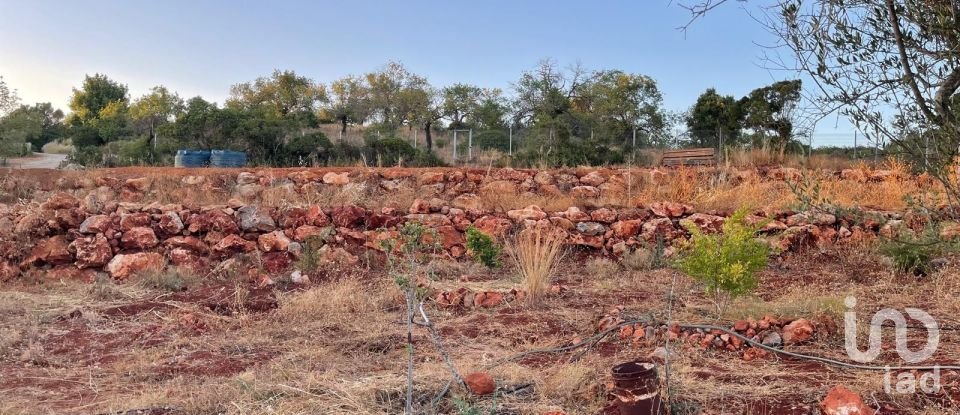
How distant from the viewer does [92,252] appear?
7906 millimetres

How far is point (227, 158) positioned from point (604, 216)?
842cm

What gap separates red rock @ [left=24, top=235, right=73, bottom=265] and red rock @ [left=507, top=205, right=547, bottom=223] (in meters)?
5.23

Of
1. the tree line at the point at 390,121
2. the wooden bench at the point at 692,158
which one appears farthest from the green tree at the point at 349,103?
the wooden bench at the point at 692,158

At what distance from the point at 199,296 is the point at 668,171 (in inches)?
302

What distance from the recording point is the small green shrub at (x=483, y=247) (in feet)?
24.9

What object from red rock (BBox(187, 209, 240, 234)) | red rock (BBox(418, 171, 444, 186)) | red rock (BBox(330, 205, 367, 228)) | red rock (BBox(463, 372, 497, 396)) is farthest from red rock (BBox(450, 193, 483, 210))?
red rock (BBox(463, 372, 497, 396))

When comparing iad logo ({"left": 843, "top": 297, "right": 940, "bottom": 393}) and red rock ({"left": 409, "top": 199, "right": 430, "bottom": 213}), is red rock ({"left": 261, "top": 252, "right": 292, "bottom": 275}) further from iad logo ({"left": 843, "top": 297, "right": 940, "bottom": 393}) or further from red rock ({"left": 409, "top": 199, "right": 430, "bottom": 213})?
iad logo ({"left": 843, "top": 297, "right": 940, "bottom": 393})

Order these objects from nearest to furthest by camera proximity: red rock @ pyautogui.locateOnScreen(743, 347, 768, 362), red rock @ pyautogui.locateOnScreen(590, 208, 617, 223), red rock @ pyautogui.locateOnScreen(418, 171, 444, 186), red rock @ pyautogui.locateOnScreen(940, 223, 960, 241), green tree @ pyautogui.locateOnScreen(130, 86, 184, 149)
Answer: red rock @ pyautogui.locateOnScreen(940, 223, 960, 241) → red rock @ pyautogui.locateOnScreen(743, 347, 768, 362) → red rock @ pyautogui.locateOnScreen(590, 208, 617, 223) → red rock @ pyautogui.locateOnScreen(418, 171, 444, 186) → green tree @ pyautogui.locateOnScreen(130, 86, 184, 149)

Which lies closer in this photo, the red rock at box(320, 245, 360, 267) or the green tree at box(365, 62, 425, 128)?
the red rock at box(320, 245, 360, 267)

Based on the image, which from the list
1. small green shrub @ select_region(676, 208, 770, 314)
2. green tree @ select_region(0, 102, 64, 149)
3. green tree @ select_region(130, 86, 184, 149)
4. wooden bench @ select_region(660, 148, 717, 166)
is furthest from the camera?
green tree @ select_region(130, 86, 184, 149)

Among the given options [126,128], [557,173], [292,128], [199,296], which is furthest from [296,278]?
[126,128]

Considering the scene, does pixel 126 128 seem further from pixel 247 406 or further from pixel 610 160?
pixel 247 406

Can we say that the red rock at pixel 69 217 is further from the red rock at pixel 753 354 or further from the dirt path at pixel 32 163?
the dirt path at pixel 32 163

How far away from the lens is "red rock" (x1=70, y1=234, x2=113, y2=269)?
309 inches
